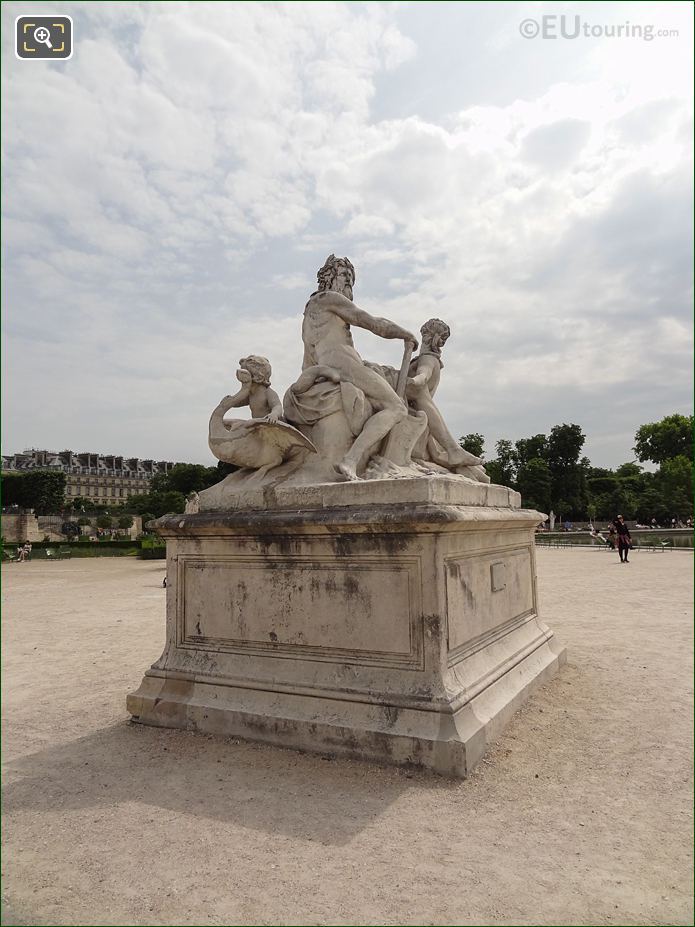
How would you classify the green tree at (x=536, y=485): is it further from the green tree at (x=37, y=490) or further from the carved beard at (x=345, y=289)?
the carved beard at (x=345, y=289)

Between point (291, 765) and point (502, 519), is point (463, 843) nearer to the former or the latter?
point (291, 765)

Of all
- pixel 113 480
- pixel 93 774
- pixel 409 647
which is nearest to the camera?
pixel 93 774

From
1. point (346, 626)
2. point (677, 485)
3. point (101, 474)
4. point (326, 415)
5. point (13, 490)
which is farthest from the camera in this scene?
point (101, 474)

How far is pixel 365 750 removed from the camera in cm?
376

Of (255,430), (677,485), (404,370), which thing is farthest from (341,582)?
(677,485)

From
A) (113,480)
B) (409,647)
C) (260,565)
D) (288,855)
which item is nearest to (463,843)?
(288,855)

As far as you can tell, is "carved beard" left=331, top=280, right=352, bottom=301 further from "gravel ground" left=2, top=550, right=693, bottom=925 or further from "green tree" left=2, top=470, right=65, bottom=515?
"green tree" left=2, top=470, right=65, bottom=515

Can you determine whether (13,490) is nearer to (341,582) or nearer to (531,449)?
(531,449)

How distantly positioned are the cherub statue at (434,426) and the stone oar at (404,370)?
0.26m

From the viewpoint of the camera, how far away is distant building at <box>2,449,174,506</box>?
78062mm

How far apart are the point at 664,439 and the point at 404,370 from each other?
2090 inches

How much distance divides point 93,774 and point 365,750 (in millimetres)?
1669

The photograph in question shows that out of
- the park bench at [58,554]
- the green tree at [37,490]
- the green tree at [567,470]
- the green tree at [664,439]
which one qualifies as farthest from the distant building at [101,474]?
the green tree at [664,439]

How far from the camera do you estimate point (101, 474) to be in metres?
86.2
